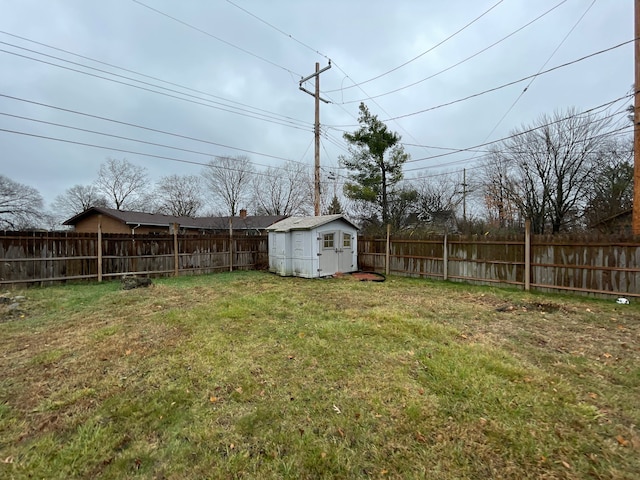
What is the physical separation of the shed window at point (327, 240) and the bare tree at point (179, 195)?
29390mm

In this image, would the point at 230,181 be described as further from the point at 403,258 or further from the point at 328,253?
the point at 403,258

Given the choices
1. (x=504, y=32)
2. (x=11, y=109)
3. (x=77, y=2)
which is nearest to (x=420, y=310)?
(x=504, y=32)

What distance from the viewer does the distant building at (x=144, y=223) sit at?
2177 centimetres

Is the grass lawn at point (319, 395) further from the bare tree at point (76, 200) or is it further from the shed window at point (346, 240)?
the bare tree at point (76, 200)

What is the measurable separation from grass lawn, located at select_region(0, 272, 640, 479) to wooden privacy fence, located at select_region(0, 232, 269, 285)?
3878mm

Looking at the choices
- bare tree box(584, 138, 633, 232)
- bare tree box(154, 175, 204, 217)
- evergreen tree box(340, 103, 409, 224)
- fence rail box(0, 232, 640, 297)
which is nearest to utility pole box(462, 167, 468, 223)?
evergreen tree box(340, 103, 409, 224)

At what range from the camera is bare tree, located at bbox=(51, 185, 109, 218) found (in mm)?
35625

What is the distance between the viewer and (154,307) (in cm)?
584

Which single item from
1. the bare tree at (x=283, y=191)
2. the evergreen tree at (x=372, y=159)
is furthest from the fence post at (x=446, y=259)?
the bare tree at (x=283, y=191)

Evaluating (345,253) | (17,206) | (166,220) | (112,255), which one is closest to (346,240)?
(345,253)

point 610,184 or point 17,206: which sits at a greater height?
point 17,206

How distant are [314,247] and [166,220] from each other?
19.1 meters

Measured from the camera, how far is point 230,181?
32.1 metres

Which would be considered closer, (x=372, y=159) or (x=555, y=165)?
(x=555, y=165)
